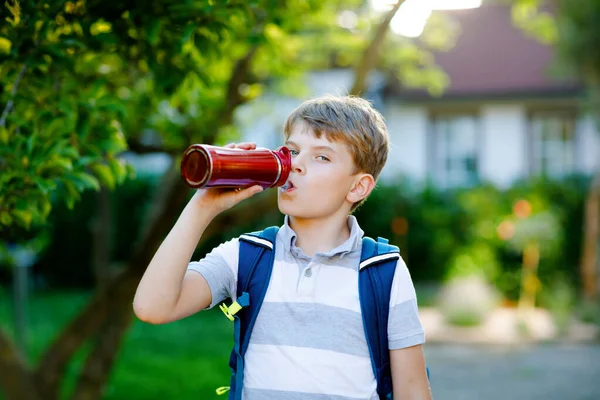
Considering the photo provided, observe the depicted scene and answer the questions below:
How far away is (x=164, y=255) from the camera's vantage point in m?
1.87

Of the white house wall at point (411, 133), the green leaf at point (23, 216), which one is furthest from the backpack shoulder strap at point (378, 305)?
the white house wall at point (411, 133)

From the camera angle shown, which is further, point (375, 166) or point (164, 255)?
point (375, 166)

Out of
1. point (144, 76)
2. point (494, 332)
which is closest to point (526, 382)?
point (494, 332)

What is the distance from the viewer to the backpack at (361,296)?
1931 millimetres

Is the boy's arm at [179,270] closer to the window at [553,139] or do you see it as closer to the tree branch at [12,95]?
the tree branch at [12,95]

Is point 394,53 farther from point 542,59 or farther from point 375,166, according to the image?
point 542,59

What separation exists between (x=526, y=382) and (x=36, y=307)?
745 centimetres

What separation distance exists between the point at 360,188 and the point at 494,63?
1441cm

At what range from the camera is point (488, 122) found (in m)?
15.2

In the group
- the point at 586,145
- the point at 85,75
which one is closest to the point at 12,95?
the point at 85,75

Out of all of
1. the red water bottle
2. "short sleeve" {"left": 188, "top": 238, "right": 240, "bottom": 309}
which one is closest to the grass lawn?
"short sleeve" {"left": 188, "top": 238, "right": 240, "bottom": 309}

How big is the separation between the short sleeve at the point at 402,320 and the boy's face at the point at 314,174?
27 cm

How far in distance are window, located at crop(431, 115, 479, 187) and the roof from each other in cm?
73

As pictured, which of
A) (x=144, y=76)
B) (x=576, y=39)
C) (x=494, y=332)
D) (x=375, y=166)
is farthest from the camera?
(x=576, y=39)
